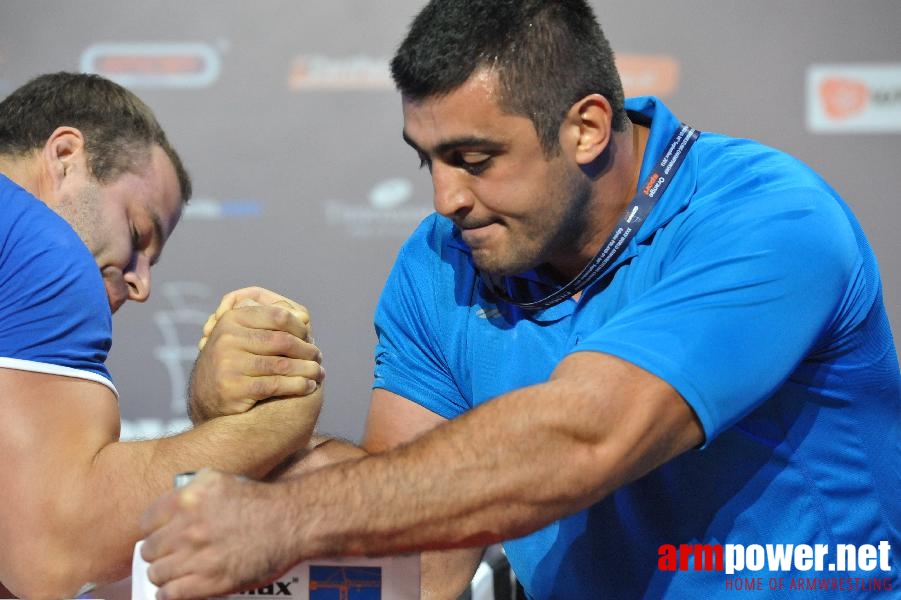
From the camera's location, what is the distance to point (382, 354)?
5.70 feet

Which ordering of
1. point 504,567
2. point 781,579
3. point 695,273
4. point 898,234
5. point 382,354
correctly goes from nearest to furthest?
point 695,273 < point 781,579 < point 382,354 < point 504,567 < point 898,234

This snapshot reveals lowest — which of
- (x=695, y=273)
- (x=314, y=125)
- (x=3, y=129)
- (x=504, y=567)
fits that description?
(x=504, y=567)

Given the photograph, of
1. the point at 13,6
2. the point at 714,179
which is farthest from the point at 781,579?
the point at 13,6

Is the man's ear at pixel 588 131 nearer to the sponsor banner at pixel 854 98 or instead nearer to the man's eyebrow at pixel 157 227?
the man's eyebrow at pixel 157 227

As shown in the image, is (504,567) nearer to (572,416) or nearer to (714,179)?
(714,179)

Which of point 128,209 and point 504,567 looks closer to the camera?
point 128,209

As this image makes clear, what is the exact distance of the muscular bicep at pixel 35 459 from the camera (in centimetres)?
148

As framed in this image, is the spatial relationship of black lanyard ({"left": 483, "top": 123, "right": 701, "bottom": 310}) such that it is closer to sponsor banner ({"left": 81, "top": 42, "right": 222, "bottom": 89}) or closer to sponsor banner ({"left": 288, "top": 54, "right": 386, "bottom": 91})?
sponsor banner ({"left": 288, "top": 54, "right": 386, "bottom": 91})

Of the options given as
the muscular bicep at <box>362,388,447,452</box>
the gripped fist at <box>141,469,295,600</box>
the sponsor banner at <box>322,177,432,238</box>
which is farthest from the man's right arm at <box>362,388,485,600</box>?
the sponsor banner at <box>322,177,432,238</box>

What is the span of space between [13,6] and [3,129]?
82.5 inches

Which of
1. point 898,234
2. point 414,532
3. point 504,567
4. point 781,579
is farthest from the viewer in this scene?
point 898,234

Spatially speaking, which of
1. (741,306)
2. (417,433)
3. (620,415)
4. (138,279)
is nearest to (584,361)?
(620,415)

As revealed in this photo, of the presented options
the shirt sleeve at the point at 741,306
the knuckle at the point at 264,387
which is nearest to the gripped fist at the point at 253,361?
the knuckle at the point at 264,387

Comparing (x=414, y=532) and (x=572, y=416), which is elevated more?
(x=572, y=416)
